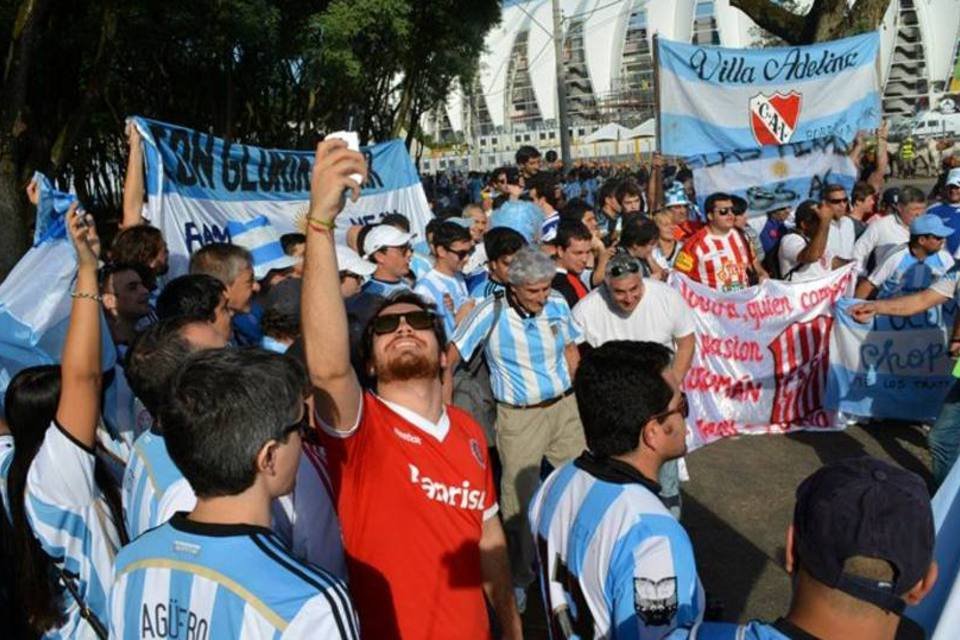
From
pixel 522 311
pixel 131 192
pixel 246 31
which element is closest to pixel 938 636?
pixel 522 311

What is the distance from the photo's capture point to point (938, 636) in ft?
6.89

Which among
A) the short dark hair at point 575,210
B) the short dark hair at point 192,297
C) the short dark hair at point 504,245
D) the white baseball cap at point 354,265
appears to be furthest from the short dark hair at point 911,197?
the short dark hair at point 192,297

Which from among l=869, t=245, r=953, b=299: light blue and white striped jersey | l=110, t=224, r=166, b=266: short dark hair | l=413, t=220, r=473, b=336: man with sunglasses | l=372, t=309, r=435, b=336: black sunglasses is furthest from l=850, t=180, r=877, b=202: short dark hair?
l=372, t=309, r=435, b=336: black sunglasses

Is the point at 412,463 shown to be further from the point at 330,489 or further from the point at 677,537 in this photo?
the point at 677,537

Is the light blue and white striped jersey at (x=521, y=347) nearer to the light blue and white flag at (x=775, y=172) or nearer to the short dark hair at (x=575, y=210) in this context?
the short dark hair at (x=575, y=210)

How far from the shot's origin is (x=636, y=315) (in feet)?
15.8

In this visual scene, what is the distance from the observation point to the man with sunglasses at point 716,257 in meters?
6.75

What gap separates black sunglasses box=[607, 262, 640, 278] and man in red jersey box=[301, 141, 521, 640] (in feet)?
7.18

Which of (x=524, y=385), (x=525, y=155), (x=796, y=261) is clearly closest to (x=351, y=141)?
(x=524, y=385)

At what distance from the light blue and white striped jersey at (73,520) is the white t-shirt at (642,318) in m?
2.96

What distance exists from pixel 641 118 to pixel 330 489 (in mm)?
82738

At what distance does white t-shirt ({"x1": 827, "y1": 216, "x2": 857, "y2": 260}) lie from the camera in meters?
7.85

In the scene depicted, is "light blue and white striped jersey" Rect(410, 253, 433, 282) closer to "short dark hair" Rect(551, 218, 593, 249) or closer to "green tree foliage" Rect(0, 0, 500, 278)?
"short dark hair" Rect(551, 218, 593, 249)

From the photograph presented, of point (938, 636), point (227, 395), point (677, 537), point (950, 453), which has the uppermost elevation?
point (227, 395)
